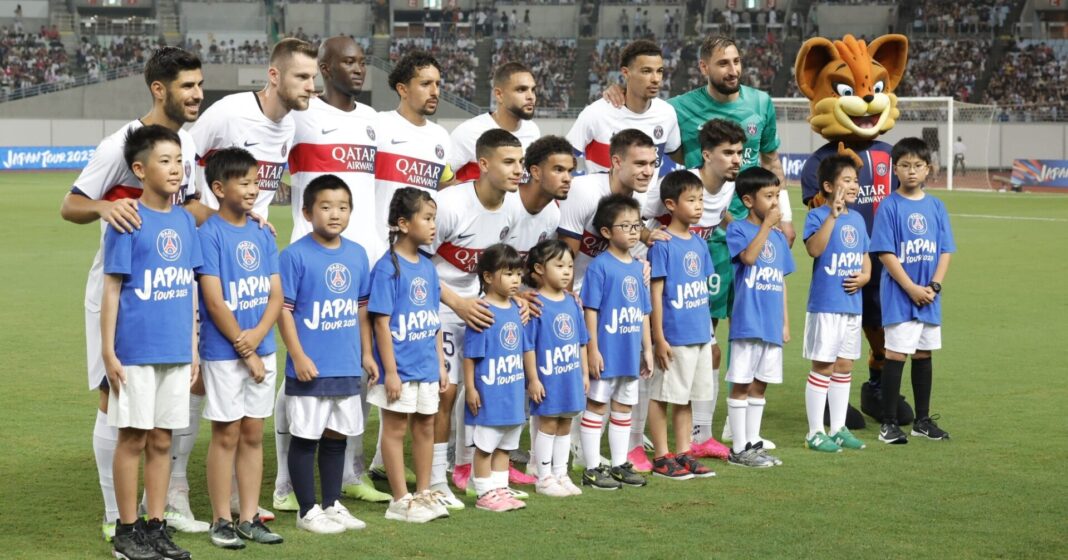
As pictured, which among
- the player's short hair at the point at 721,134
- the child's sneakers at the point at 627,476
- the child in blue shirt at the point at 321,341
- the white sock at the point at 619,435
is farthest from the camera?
the player's short hair at the point at 721,134

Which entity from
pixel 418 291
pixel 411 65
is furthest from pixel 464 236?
pixel 411 65

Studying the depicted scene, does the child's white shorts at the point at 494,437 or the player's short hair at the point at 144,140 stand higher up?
the player's short hair at the point at 144,140

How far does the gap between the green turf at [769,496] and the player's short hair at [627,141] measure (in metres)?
1.88

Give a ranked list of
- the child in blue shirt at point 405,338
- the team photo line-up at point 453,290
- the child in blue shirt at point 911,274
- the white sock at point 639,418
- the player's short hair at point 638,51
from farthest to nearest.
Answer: the child in blue shirt at point 911,274, the player's short hair at point 638,51, the white sock at point 639,418, the child in blue shirt at point 405,338, the team photo line-up at point 453,290

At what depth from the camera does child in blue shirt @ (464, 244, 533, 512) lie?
20.5 feet

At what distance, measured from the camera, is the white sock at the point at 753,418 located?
287 inches

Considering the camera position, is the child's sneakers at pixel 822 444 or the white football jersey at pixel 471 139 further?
the child's sneakers at pixel 822 444

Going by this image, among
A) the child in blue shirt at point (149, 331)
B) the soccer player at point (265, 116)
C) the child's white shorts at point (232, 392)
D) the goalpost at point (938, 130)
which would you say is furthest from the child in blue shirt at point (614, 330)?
the goalpost at point (938, 130)

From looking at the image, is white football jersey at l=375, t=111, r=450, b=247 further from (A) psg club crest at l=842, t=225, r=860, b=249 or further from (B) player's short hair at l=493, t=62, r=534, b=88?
(A) psg club crest at l=842, t=225, r=860, b=249

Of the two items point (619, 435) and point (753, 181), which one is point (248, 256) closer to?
point (619, 435)

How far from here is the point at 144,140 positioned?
5203 mm

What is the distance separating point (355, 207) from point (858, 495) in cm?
305

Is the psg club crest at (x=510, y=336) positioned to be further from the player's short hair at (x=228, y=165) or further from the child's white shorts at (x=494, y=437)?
the player's short hair at (x=228, y=165)

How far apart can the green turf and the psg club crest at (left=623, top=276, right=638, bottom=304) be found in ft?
3.42
